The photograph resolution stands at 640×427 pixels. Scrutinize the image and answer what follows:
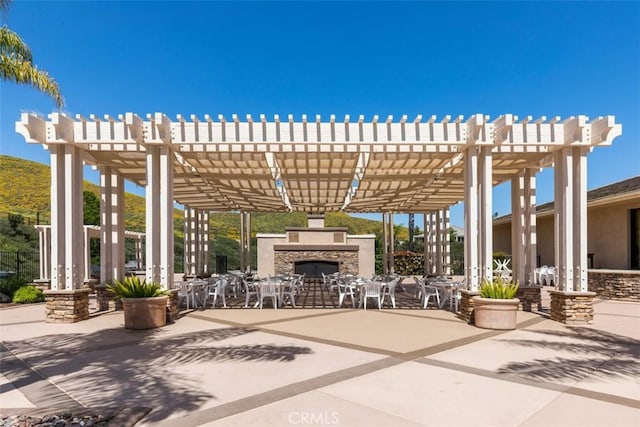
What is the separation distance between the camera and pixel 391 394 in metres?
4.30

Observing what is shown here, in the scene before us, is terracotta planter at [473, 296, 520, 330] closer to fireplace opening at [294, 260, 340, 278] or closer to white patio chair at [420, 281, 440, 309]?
white patio chair at [420, 281, 440, 309]

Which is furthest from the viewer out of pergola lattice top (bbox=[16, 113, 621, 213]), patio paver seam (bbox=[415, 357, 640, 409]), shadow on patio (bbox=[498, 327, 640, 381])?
pergola lattice top (bbox=[16, 113, 621, 213])

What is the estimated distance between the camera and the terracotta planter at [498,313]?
7824 millimetres

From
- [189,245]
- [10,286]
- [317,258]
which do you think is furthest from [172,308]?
[317,258]

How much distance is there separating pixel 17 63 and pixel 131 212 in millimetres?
36442

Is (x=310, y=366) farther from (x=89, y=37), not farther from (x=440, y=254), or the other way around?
(x=440, y=254)

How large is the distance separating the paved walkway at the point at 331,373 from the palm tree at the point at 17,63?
16.4 feet

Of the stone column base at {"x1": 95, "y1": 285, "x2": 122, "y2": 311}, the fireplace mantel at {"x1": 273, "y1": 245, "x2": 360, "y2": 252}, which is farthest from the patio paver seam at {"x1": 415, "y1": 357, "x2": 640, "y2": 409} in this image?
the fireplace mantel at {"x1": 273, "y1": 245, "x2": 360, "y2": 252}

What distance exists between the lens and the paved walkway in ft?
12.5

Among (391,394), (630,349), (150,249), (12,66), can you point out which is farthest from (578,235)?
(12,66)

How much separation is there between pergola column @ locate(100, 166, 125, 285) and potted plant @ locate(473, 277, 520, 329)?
9216 millimetres

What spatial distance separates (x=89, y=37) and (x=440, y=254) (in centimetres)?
1624

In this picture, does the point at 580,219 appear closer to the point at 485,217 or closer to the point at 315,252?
the point at 485,217

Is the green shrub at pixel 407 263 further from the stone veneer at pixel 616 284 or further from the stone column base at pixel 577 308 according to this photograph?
the stone column base at pixel 577 308
